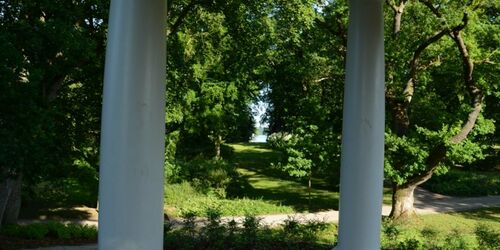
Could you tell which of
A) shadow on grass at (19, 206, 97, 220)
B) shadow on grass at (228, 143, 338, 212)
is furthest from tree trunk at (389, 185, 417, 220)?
shadow on grass at (19, 206, 97, 220)

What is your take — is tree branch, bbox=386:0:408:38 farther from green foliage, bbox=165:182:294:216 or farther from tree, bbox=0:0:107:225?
tree, bbox=0:0:107:225

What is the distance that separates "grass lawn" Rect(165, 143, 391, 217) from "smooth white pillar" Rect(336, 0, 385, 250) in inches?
523

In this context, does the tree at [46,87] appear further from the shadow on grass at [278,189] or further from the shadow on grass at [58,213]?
the shadow on grass at [278,189]

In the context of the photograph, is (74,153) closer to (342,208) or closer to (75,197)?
(75,197)

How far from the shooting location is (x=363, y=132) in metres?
6.30

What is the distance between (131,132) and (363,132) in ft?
9.03

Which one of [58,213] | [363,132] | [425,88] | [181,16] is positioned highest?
[181,16]

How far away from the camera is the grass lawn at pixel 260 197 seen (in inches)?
918

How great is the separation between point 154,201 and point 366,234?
2728 millimetres

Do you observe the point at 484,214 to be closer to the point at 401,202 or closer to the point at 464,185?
the point at 401,202

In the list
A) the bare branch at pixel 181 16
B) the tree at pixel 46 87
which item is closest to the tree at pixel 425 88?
the bare branch at pixel 181 16

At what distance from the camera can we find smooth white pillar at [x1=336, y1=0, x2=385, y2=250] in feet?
20.8

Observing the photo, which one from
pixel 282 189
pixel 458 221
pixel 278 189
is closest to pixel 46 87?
pixel 458 221

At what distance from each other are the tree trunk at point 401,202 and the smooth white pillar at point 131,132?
16418 mm
